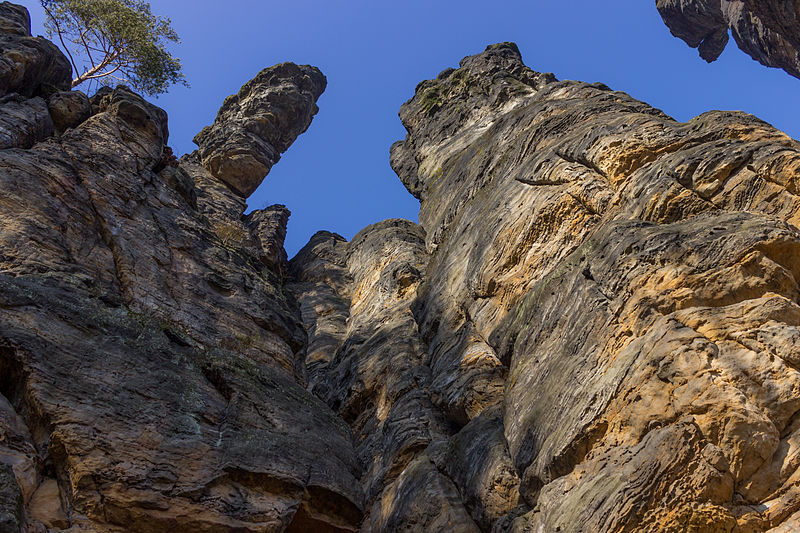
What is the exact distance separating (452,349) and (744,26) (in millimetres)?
63374

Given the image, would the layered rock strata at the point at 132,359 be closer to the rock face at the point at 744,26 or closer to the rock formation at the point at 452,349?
the rock formation at the point at 452,349

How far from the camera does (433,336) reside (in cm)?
2378

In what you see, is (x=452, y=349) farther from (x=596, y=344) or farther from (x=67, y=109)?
(x=67, y=109)

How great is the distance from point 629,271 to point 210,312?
14785 millimetres

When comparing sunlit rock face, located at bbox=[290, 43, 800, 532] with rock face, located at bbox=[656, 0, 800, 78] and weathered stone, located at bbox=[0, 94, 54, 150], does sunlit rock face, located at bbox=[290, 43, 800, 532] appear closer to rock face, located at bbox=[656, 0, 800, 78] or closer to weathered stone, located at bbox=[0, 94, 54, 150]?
weathered stone, located at bbox=[0, 94, 54, 150]

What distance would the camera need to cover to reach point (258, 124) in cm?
4875

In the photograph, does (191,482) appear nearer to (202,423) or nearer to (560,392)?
(202,423)

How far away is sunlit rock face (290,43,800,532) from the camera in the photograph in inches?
446

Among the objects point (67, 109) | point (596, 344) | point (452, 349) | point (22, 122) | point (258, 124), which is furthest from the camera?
point (258, 124)

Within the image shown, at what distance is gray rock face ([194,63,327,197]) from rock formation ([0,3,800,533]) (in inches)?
561

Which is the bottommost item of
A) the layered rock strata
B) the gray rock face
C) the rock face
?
the layered rock strata

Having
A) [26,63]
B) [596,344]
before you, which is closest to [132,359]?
[596,344]

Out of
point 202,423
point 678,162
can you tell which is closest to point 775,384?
point 678,162

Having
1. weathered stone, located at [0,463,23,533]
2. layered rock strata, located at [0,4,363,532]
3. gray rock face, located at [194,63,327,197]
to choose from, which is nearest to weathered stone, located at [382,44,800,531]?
layered rock strata, located at [0,4,363,532]
